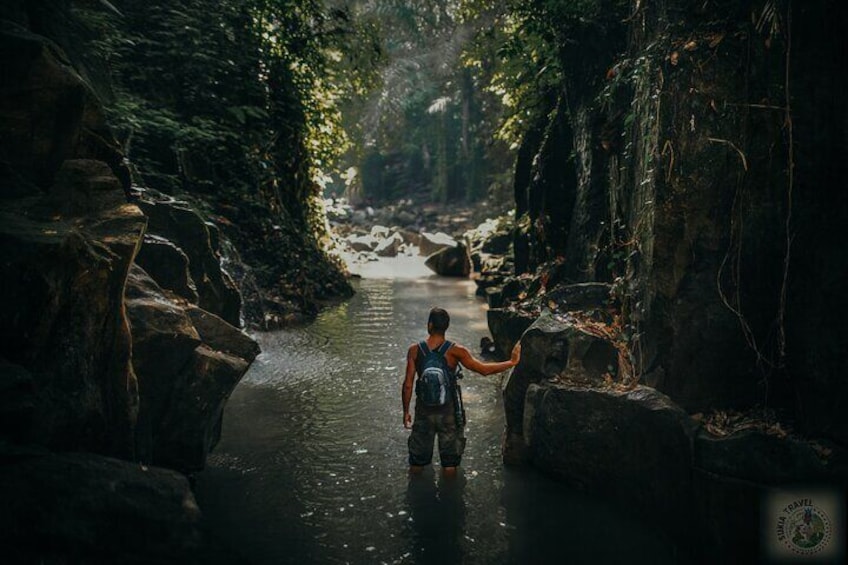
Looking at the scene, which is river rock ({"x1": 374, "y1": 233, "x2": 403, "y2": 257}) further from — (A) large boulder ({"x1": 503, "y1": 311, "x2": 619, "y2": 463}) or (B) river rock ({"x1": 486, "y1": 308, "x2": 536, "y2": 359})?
(A) large boulder ({"x1": 503, "y1": 311, "x2": 619, "y2": 463})

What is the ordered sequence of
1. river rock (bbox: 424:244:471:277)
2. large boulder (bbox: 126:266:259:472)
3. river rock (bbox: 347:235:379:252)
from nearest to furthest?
large boulder (bbox: 126:266:259:472), river rock (bbox: 424:244:471:277), river rock (bbox: 347:235:379:252)

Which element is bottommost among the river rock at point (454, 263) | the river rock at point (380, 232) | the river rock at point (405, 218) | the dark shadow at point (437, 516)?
the dark shadow at point (437, 516)

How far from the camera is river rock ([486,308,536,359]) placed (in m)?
10.6

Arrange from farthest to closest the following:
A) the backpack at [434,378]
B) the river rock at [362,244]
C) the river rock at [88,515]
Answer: the river rock at [362,244] → the backpack at [434,378] → the river rock at [88,515]

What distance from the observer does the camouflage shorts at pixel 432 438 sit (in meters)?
6.02

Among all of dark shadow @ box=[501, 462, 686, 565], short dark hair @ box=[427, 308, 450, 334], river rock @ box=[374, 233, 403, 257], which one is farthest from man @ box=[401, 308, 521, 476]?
river rock @ box=[374, 233, 403, 257]

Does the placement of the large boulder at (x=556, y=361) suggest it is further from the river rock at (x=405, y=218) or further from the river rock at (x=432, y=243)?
the river rock at (x=405, y=218)

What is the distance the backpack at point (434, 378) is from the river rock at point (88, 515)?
245 centimetres

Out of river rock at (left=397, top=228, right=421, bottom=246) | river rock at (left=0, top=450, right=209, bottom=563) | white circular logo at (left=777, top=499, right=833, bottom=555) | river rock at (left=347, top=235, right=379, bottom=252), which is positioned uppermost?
river rock at (left=397, top=228, right=421, bottom=246)

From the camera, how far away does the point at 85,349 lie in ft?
15.8

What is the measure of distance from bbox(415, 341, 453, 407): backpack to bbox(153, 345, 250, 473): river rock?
1901 mm

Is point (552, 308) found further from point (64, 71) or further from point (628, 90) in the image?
point (64, 71)

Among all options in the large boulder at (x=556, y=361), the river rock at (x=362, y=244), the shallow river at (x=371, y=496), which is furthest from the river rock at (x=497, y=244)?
the large boulder at (x=556, y=361)

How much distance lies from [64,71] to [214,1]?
11464 mm
